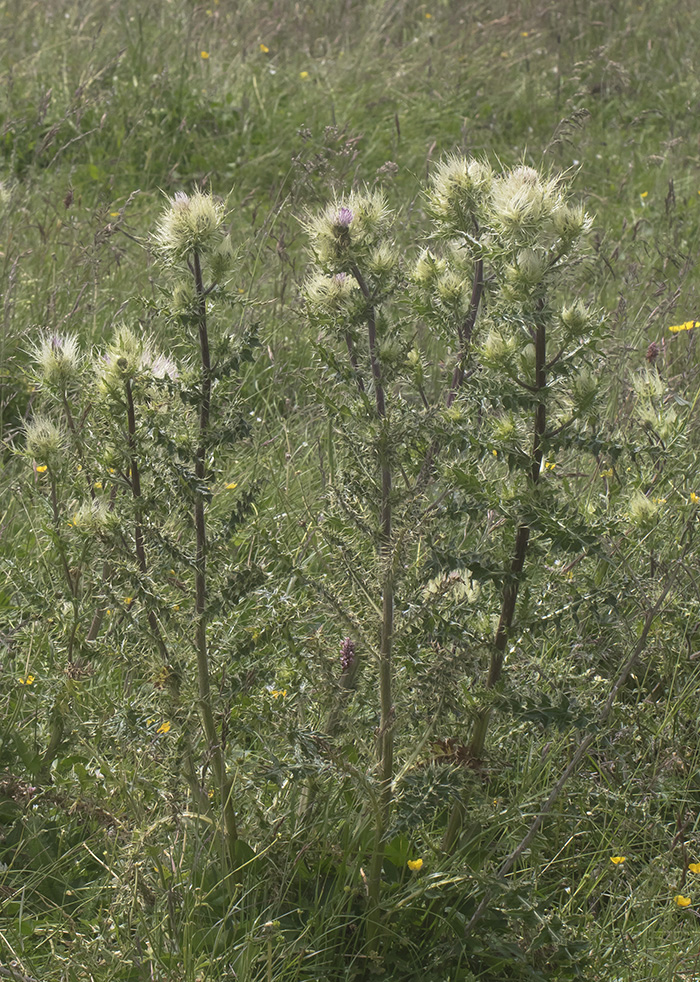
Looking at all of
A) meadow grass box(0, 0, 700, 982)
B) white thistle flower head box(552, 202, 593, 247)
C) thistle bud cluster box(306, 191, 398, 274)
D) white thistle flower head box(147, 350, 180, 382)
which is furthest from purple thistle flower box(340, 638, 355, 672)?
white thistle flower head box(552, 202, 593, 247)

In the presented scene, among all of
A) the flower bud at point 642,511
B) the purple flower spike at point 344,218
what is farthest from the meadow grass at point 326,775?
the purple flower spike at point 344,218

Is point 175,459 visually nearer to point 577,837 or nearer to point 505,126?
point 577,837

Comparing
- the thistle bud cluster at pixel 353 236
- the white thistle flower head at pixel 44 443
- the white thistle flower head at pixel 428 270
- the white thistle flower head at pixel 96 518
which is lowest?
the white thistle flower head at pixel 96 518

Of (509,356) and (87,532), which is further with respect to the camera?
(87,532)

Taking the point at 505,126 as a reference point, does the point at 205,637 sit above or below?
below

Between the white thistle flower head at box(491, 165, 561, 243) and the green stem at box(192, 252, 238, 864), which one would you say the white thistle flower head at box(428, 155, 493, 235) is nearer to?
the white thistle flower head at box(491, 165, 561, 243)

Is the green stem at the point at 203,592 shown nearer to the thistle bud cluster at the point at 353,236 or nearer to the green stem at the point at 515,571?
the thistle bud cluster at the point at 353,236

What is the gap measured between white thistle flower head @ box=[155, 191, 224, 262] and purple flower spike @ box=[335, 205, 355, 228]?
17cm

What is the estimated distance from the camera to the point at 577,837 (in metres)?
1.96

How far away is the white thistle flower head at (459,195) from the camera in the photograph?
61.8 inches

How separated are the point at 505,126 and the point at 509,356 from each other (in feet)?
15.5

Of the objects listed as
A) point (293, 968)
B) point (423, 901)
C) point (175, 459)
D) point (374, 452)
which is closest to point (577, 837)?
point (423, 901)

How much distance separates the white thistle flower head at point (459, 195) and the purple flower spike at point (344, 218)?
192mm

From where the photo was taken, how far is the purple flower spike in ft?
4.71
